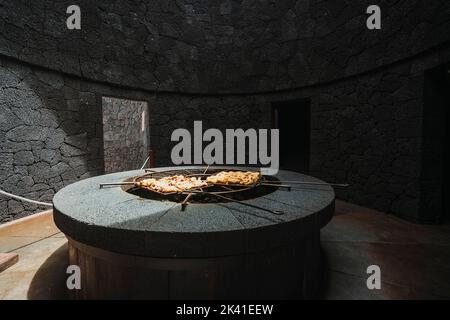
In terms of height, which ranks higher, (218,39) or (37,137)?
(218,39)

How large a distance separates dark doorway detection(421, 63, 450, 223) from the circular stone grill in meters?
3.32

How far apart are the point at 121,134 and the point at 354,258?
34.7ft

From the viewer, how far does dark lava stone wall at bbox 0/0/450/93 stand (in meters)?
4.47

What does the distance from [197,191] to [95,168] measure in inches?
Result: 174

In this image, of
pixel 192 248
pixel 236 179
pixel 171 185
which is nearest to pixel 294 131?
pixel 236 179

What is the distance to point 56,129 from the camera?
523 centimetres

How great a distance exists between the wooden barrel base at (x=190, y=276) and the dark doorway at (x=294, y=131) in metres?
5.60

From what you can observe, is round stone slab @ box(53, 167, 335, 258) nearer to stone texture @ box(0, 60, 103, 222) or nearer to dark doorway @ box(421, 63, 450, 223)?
stone texture @ box(0, 60, 103, 222)

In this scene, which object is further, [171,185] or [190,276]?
[171,185]

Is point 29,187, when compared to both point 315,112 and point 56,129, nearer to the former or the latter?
point 56,129

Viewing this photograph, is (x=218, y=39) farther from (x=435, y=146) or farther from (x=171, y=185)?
(x=435, y=146)

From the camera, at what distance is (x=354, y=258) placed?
320cm

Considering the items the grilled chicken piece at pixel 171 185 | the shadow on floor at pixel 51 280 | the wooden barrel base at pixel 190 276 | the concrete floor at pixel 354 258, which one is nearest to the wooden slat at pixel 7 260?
the concrete floor at pixel 354 258
